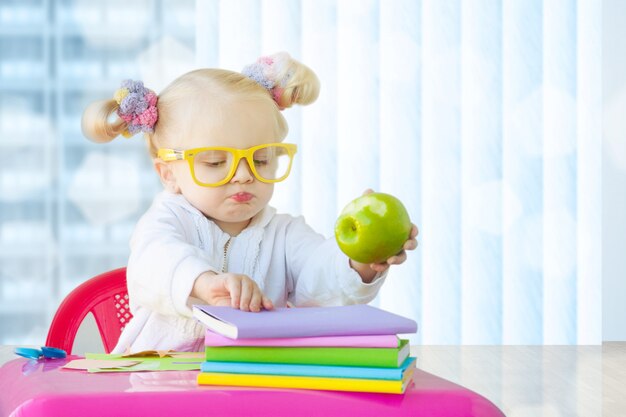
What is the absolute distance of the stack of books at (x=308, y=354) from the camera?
30.3 inches

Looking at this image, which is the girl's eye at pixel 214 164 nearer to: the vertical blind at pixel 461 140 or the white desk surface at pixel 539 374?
the white desk surface at pixel 539 374

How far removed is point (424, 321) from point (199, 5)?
167 centimetres

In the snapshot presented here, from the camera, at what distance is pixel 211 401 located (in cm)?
74

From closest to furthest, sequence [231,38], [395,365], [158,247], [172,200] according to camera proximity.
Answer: [395,365] → [158,247] → [172,200] → [231,38]

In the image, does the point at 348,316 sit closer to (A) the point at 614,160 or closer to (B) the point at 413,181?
(B) the point at 413,181

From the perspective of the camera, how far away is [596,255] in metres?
4.25

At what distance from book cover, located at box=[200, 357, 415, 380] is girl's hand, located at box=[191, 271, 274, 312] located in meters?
0.11

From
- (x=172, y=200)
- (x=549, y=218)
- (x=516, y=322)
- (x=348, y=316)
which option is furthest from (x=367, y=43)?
(x=348, y=316)

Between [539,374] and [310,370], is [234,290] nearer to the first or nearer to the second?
[310,370]

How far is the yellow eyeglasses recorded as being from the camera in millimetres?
1238

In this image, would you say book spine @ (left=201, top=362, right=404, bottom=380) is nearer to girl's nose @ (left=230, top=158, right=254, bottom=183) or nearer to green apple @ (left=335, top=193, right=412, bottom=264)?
green apple @ (left=335, top=193, right=412, bottom=264)

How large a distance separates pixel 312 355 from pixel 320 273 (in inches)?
20.6

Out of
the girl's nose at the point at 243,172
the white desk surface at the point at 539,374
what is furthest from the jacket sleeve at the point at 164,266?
→ the white desk surface at the point at 539,374

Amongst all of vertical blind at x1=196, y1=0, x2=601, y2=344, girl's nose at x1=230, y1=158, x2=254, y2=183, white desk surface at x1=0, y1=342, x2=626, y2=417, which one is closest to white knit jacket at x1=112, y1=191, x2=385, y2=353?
girl's nose at x1=230, y1=158, x2=254, y2=183
